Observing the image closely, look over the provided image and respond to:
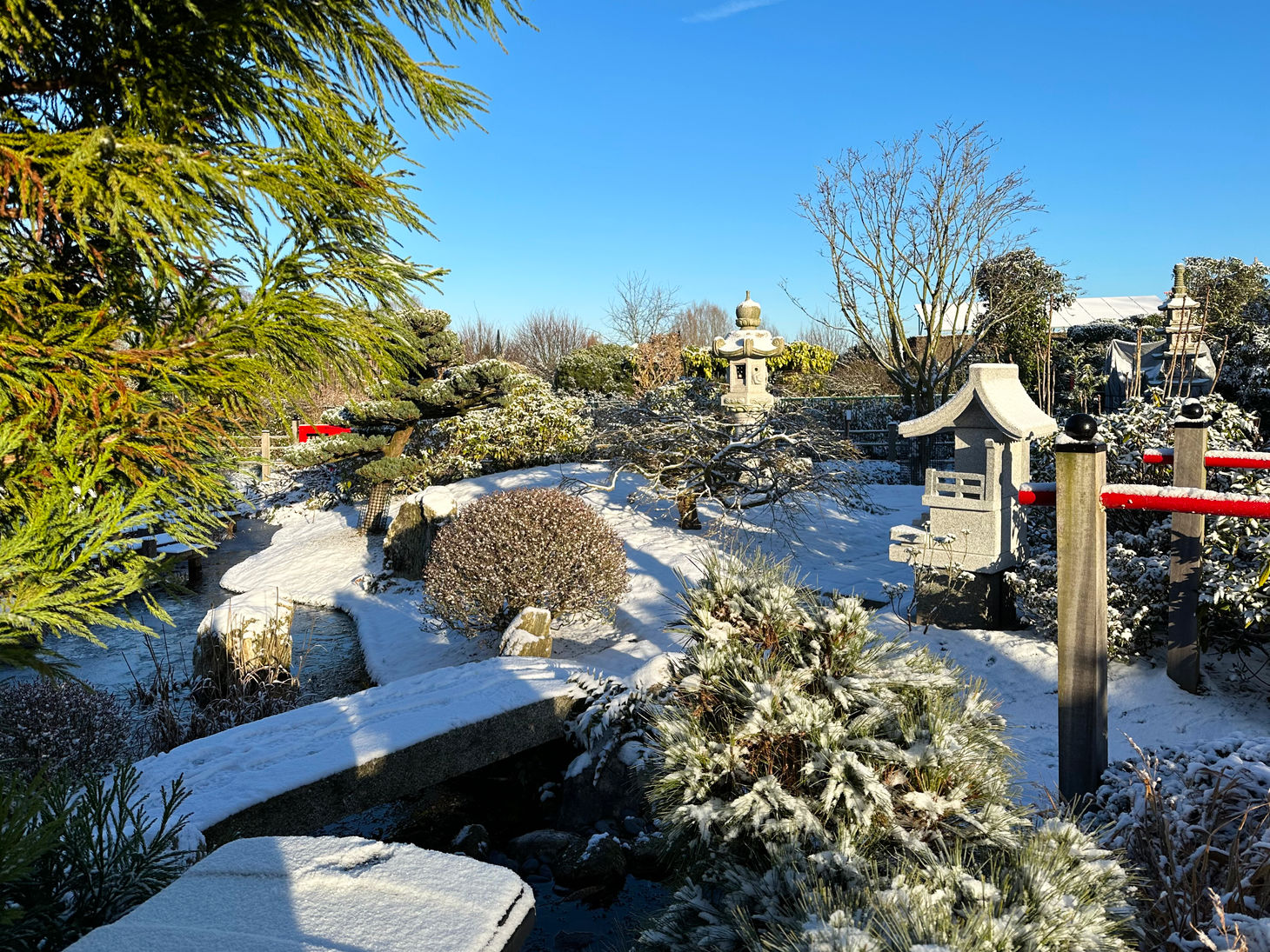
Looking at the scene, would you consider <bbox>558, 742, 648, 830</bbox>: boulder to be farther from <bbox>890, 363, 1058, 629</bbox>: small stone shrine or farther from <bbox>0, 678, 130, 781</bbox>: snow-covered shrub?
<bbox>890, 363, 1058, 629</bbox>: small stone shrine

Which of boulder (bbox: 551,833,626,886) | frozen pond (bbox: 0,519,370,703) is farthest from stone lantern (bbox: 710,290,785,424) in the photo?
boulder (bbox: 551,833,626,886)

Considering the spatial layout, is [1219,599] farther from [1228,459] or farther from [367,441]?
[367,441]

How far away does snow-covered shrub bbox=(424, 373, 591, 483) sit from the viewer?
15.4 metres

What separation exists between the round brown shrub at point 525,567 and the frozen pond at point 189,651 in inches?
51.9

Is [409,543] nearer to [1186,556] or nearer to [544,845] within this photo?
[544,845]

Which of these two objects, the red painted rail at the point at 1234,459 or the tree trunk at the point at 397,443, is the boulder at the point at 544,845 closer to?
the red painted rail at the point at 1234,459

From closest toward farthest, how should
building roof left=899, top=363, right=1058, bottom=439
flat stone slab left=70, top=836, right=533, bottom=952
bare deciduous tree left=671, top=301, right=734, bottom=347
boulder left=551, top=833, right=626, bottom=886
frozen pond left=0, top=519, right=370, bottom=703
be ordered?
flat stone slab left=70, top=836, right=533, bottom=952 → boulder left=551, top=833, right=626, bottom=886 → building roof left=899, top=363, right=1058, bottom=439 → frozen pond left=0, top=519, right=370, bottom=703 → bare deciduous tree left=671, top=301, right=734, bottom=347

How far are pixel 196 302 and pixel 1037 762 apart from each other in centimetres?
480

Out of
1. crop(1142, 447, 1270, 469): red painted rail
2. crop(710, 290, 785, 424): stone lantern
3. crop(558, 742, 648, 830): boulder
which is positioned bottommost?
crop(558, 742, 648, 830): boulder

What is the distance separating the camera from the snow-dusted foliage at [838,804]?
6.36 ft

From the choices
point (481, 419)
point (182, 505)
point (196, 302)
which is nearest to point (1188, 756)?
point (182, 505)

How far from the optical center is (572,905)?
158 inches

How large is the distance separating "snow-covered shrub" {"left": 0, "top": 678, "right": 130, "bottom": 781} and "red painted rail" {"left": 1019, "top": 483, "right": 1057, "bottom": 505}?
525cm

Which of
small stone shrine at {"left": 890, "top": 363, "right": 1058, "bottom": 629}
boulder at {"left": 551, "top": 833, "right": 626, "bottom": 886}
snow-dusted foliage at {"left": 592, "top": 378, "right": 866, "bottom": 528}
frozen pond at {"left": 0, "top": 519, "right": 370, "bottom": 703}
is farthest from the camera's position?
snow-dusted foliage at {"left": 592, "top": 378, "right": 866, "bottom": 528}
